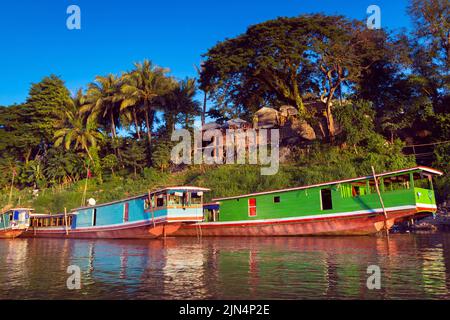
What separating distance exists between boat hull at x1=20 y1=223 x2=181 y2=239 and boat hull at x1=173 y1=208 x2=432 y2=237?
91.6 inches

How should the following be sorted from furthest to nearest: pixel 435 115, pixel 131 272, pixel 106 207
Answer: pixel 435 115
pixel 106 207
pixel 131 272

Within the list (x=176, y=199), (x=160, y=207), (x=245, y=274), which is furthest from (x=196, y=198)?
(x=245, y=274)

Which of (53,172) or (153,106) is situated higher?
(153,106)

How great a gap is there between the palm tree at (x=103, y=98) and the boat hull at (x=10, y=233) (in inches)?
640

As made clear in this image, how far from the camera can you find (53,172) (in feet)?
138

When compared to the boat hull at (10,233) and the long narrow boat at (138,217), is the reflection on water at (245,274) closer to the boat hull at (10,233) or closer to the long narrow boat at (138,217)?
the long narrow boat at (138,217)

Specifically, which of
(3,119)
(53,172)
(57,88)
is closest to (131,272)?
(53,172)

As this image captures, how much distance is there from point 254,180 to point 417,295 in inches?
→ 838

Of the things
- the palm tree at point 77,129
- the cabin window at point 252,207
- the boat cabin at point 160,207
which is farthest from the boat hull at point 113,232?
the palm tree at point 77,129

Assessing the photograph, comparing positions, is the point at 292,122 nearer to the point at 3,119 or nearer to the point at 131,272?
the point at 131,272

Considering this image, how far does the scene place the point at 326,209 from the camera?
19203 mm

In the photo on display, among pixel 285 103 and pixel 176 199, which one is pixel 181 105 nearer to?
pixel 285 103

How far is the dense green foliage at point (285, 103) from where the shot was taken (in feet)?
91.8

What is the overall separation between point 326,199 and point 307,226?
173 cm
